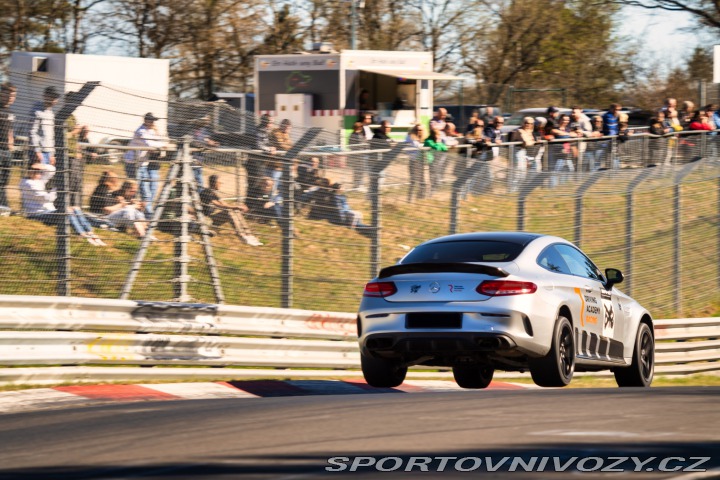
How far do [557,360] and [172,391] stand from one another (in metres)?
3.36

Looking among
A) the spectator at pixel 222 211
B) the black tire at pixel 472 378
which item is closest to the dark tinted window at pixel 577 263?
the black tire at pixel 472 378

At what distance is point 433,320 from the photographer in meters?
10.6

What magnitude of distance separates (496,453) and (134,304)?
230 inches

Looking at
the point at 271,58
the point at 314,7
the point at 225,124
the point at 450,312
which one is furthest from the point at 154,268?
the point at 314,7

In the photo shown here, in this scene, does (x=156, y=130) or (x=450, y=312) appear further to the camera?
(x=156, y=130)

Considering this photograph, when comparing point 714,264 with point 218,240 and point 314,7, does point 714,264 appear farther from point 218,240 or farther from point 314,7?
point 314,7

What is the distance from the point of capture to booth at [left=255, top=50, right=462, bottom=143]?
103 feet

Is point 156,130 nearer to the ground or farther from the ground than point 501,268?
farther from the ground

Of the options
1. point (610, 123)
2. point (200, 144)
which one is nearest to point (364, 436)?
point (200, 144)

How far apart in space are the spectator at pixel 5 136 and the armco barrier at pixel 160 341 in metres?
1.03

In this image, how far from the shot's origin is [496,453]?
6.62 metres

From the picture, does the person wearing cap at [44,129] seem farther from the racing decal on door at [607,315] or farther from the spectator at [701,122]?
the spectator at [701,122]

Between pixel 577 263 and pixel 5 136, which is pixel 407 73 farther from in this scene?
pixel 5 136

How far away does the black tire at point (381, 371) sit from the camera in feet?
37.6
